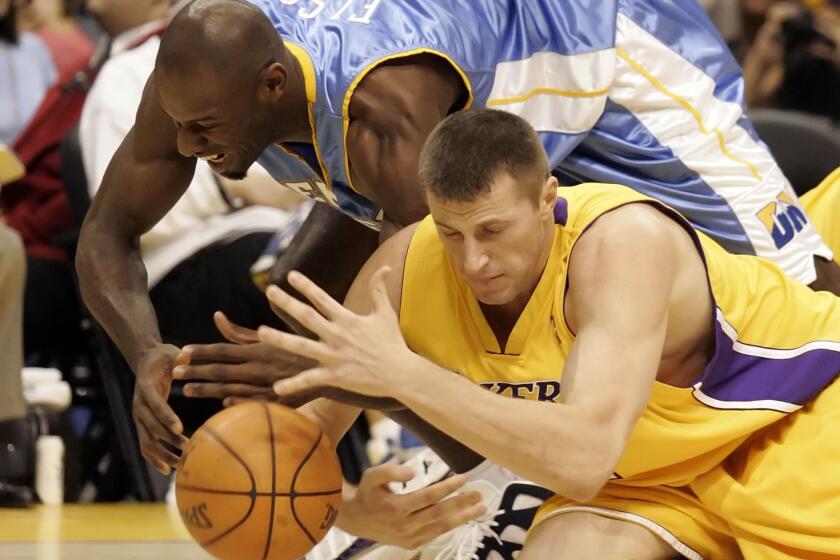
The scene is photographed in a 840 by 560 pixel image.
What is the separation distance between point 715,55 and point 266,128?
1.30 metres

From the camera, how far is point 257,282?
17.7 feet

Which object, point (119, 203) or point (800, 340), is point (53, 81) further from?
point (800, 340)

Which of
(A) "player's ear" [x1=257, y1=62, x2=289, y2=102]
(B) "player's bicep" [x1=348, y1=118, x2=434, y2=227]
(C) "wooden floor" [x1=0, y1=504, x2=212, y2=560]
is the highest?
(A) "player's ear" [x1=257, y1=62, x2=289, y2=102]

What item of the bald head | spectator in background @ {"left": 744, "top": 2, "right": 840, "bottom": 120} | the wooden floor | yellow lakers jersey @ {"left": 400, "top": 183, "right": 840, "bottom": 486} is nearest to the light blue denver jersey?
the bald head

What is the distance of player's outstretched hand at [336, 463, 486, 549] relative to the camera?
324 cm

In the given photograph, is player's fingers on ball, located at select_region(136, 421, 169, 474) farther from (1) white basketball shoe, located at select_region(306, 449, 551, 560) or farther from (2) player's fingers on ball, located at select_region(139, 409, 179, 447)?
(1) white basketball shoe, located at select_region(306, 449, 551, 560)

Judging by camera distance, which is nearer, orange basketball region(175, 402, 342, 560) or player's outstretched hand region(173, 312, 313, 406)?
orange basketball region(175, 402, 342, 560)

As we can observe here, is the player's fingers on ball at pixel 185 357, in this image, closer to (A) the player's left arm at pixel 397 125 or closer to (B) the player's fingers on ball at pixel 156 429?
(B) the player's fingers on ball at pixel 156 429

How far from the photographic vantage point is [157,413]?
3.27 metres

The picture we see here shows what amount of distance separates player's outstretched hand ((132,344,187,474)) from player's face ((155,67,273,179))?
0.50m

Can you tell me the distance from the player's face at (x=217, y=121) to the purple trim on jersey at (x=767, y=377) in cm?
120

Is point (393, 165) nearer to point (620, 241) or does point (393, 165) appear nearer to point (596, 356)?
point (620, 241)

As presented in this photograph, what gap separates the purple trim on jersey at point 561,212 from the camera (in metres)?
2.86

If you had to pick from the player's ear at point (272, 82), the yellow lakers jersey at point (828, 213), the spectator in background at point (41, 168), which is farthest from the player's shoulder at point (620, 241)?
the spectator in background at point (41, 168)
